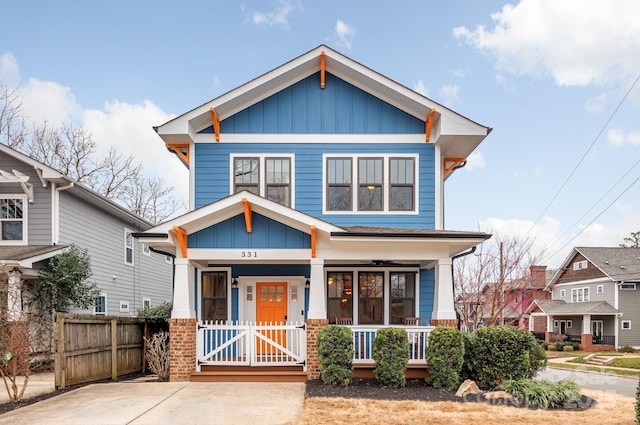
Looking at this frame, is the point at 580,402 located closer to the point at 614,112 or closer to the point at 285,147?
the point at 285,147

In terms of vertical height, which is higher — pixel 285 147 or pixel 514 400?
pixel 285 147

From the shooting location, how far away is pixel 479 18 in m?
17.7

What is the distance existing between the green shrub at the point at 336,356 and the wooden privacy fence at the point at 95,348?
5.28 meters

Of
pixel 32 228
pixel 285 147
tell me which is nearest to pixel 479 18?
pixel 285 147

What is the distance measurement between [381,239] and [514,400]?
3937 millimetres

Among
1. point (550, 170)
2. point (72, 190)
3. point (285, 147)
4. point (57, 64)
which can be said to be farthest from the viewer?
point (550, 170)

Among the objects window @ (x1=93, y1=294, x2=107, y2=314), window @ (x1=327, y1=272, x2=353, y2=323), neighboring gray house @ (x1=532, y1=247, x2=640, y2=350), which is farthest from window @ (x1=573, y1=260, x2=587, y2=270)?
window @ (x1=93, y1=294, x2=107, y2=314)

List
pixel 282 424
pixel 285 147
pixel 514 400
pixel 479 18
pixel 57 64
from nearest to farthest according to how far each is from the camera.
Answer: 1. pixel 282 424
2. pixel 514 400
3. pixel 285 147
4. pixel 479 18
5. pixel 57 64

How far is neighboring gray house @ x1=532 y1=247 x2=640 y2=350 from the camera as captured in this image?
31734 mm

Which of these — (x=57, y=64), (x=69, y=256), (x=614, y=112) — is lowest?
(x=69, y=256)

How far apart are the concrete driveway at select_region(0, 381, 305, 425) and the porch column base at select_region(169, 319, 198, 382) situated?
24cm

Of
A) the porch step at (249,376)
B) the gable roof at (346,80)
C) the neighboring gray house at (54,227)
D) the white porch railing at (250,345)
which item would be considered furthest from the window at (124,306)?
the porch step at (249,376)

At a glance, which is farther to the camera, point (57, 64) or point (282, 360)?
point (57, 64)

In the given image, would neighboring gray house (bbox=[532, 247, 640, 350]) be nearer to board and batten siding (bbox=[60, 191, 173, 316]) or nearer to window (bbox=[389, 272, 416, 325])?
window (bbox=[389, 272, 416, 325])
